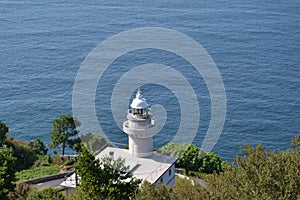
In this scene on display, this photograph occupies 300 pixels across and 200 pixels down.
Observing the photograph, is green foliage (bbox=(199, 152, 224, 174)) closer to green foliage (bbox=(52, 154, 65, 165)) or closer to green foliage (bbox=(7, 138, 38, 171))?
green foliage (bbox=(52, 154, 65, 165))

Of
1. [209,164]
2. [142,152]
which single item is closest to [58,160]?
[142,152]

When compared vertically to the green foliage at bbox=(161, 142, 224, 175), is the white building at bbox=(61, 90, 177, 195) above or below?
above

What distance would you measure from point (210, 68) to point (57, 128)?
36.9 metres

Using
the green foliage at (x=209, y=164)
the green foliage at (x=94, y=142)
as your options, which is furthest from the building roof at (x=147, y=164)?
the green foliage at (x=209, y=164)

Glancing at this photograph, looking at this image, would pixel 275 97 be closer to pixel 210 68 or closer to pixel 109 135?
pixel 210 68

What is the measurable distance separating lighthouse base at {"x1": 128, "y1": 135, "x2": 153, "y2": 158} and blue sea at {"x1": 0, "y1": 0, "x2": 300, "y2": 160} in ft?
72.3

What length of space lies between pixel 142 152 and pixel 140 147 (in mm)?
335

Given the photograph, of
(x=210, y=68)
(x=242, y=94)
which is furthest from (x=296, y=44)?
(x=242, y=94)

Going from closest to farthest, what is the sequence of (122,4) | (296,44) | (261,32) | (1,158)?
(1,158)
(296,44)
(261,32)
(122,4)

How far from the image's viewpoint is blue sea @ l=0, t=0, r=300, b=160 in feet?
188

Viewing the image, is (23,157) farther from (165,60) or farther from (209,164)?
(165,60)

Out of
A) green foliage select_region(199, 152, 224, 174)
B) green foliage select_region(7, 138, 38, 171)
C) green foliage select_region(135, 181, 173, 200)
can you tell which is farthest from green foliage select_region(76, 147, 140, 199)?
green foliage select_region(7, 138, 38, 171)

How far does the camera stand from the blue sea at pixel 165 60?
2253 inches

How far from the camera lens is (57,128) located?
4006 cm
